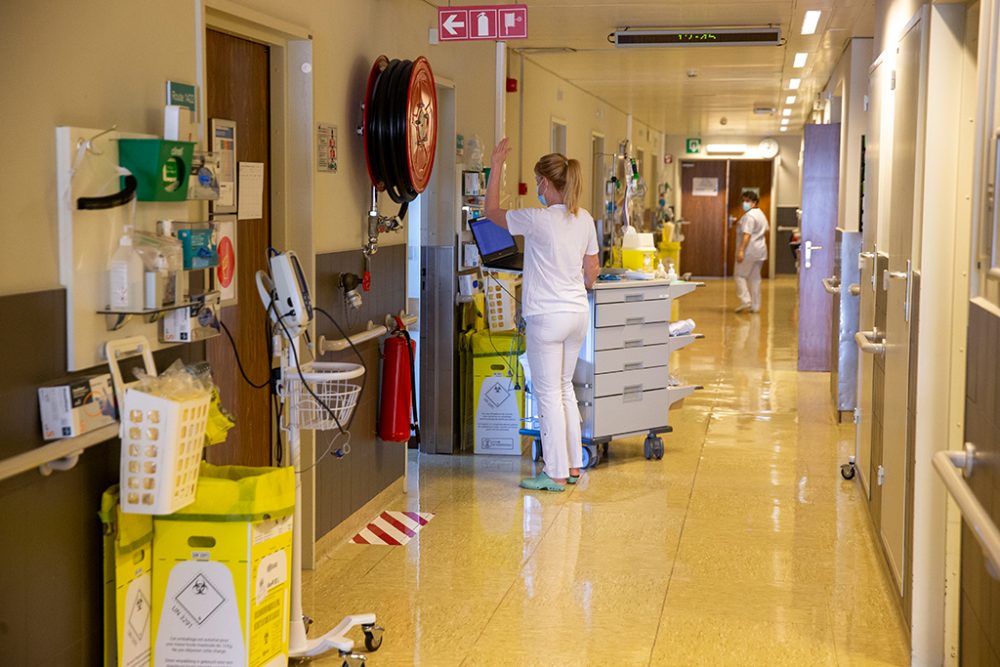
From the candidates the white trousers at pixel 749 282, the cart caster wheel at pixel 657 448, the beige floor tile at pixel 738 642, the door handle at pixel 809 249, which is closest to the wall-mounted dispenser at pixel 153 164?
the beige floor tile at pixel 738 642

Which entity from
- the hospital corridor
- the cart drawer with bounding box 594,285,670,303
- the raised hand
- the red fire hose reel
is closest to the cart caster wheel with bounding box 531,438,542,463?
the hospital corridor

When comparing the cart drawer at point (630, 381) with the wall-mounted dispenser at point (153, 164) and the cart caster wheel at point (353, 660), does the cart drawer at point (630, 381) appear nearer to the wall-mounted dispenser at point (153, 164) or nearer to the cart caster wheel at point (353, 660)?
the cart caster wheel at point (353, 660)

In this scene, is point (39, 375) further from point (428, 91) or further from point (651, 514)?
point (651, 514)

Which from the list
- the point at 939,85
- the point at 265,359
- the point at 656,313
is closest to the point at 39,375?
the point at 265,359

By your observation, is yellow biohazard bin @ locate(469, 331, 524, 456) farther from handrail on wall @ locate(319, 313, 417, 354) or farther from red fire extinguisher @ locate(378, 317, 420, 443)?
red fire extinguisher @ locate(378, 317, 420, 443)

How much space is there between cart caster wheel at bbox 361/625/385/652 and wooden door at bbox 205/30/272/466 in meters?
0.82

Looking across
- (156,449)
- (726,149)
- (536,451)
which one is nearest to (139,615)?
(156,449)

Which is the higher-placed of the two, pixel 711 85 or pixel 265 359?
pixel 711 85

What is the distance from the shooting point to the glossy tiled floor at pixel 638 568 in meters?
4.04

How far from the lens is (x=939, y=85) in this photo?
3809mm

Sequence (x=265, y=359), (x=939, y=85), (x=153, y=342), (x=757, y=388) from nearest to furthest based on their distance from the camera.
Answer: (x=153, y=342), (x=939, y=85), (x=265, y=359), (x=757, y=388)

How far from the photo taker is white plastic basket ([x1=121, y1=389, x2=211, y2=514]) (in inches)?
114

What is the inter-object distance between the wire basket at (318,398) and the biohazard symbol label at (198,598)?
23.7 inches

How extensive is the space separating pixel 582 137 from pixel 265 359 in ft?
28.3
